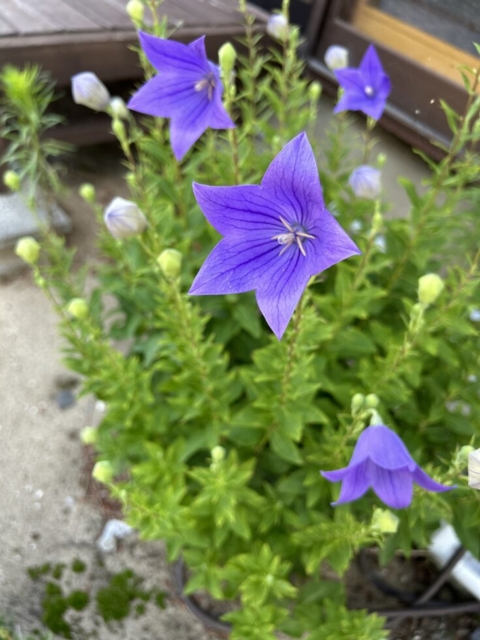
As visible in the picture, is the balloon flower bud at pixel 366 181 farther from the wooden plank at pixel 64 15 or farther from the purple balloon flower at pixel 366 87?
the wooden plank at pixel 64 15

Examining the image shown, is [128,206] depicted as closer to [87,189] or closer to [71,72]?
[87,189]

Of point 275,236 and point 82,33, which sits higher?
point 275,236

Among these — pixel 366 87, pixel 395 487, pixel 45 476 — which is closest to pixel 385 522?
pixel 395 487

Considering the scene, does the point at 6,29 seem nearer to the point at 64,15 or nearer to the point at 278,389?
the point at 64,15

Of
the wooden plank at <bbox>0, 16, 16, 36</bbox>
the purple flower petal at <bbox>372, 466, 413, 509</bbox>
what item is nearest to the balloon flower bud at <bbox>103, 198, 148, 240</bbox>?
the purple flower petal at <bbox>372, 466, 413, 509</bbox>

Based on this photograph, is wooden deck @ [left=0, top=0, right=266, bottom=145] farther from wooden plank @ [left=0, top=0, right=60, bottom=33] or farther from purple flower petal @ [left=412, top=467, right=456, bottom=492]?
purple flower petal @ [left=412, top=467, right=456, bottom=492]

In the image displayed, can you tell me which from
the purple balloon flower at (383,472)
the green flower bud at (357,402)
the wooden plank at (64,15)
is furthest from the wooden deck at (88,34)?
the purple balloon flower at (383,472)
